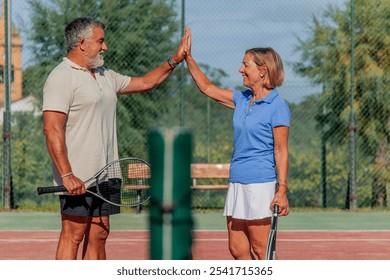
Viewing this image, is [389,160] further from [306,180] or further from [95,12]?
[95,12]

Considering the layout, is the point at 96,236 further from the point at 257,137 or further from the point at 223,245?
the point at 223,245

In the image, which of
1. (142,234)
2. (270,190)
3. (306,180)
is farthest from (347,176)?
(270,190)

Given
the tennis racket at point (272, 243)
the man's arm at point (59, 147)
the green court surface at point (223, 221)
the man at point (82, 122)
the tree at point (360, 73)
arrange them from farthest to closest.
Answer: the tree at point (360, 73) → the green court surface at point (223, 221) → the man at point (82, 122) → the man's arm at point (59, 147) → the tennis racket at point (272, 243)

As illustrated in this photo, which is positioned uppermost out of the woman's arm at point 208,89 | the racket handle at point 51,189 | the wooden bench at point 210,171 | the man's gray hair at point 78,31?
the man's gray hair at point 78,31

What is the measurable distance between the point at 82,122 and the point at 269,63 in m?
1.08

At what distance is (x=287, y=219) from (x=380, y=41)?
4.03 metres

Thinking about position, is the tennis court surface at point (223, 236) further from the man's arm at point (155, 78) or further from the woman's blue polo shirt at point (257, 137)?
the woman's blue polo shirt at point (257, 137)

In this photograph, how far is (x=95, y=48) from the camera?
5.42 metres

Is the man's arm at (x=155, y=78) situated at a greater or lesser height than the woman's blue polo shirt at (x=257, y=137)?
greater

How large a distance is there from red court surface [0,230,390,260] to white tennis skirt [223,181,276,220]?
10.1ft

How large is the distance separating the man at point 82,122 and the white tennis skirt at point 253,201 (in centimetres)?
72

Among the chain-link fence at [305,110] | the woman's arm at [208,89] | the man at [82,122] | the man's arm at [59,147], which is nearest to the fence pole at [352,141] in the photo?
the chain-link fence at [305,110]

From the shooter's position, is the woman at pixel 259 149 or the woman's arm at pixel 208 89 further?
the woman's arm at pixel 208 89

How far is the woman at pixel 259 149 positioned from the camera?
541 centimetres
